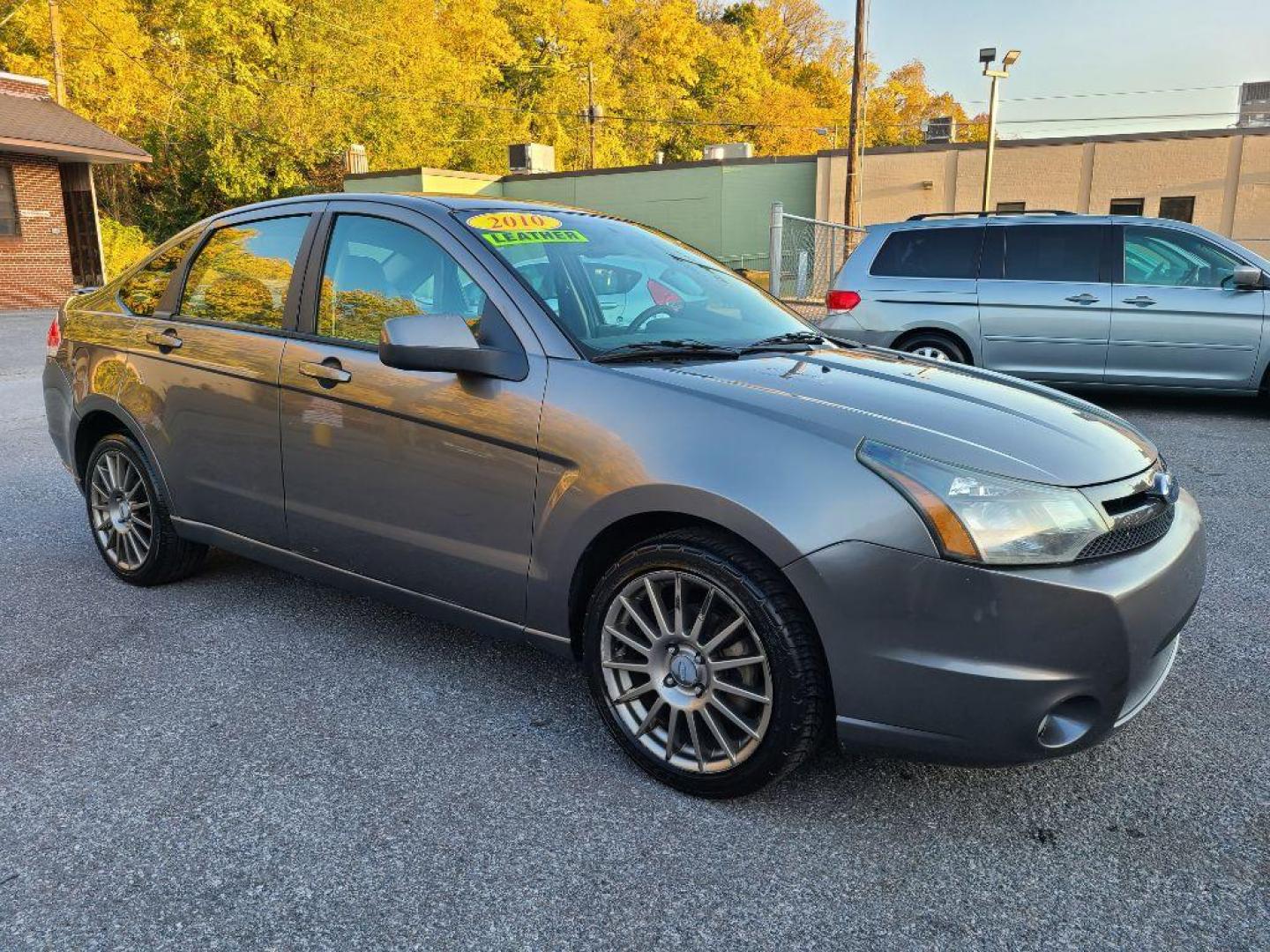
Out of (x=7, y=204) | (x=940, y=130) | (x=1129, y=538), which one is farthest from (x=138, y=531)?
(x=940, y=130)

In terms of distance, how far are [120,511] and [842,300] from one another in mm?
6598

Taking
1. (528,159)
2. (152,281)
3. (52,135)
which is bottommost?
(152,281)

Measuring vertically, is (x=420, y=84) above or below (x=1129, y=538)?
above

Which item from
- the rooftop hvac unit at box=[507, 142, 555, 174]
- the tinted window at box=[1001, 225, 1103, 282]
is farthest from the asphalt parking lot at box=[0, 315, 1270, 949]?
the rooftop hvac unit at box=[507, 142, 555, 174]

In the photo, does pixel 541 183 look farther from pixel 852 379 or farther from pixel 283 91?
pixel 852 379

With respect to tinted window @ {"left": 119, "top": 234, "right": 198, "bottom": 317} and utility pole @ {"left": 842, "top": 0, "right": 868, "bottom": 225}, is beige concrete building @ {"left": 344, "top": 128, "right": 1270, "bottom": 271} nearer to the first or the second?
utility pole @ {"left": 842, "top": 0, "right": 868, "bottom": 225}

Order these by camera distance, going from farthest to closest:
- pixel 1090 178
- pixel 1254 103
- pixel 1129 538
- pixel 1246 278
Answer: pixel 1254 103 → pixel 1090 178 → pixel 1246 278 → pixel 1129 538

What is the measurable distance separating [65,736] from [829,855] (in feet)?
7.60

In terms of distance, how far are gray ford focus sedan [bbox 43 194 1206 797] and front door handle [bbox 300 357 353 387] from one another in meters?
0.01

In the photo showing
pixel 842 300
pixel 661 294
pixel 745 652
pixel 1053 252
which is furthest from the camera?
pixel 842 300

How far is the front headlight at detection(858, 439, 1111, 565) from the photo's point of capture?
2.22 metres

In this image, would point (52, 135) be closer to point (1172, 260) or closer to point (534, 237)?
point (1172, 260)

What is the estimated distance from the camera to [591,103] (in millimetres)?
53000

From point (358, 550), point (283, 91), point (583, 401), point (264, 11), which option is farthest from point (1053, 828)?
point (264, 11)
